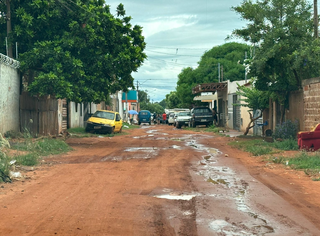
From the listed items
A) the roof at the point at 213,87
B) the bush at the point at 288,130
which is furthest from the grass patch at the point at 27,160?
the roof at the point at 213,87

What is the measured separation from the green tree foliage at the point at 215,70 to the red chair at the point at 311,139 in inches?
1511

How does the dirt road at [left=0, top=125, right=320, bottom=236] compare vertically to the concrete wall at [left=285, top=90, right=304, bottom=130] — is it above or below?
below

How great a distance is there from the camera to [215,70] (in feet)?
175

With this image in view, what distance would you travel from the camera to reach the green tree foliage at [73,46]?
17750 mm

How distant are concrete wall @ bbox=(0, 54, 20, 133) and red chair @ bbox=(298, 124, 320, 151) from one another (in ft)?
40.1

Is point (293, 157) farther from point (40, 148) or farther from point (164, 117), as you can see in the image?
point (164, 117)

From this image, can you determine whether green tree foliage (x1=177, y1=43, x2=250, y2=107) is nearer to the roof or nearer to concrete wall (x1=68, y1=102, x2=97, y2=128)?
the roof

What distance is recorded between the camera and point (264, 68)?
17.9 metres

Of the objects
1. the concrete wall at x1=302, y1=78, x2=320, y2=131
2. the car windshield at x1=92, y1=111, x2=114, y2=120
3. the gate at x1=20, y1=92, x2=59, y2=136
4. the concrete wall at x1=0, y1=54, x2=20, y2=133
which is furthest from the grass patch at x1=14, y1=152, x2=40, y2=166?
the car windshield at x1=92, y1=111, x2=114, y2=120

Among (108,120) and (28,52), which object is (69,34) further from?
(108,120)

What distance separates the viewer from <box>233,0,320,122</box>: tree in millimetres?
16797

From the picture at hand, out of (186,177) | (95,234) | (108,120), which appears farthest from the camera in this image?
(108,120)

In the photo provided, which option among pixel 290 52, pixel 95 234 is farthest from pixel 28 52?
pixel 95 234

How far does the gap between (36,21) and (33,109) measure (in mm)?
5100
